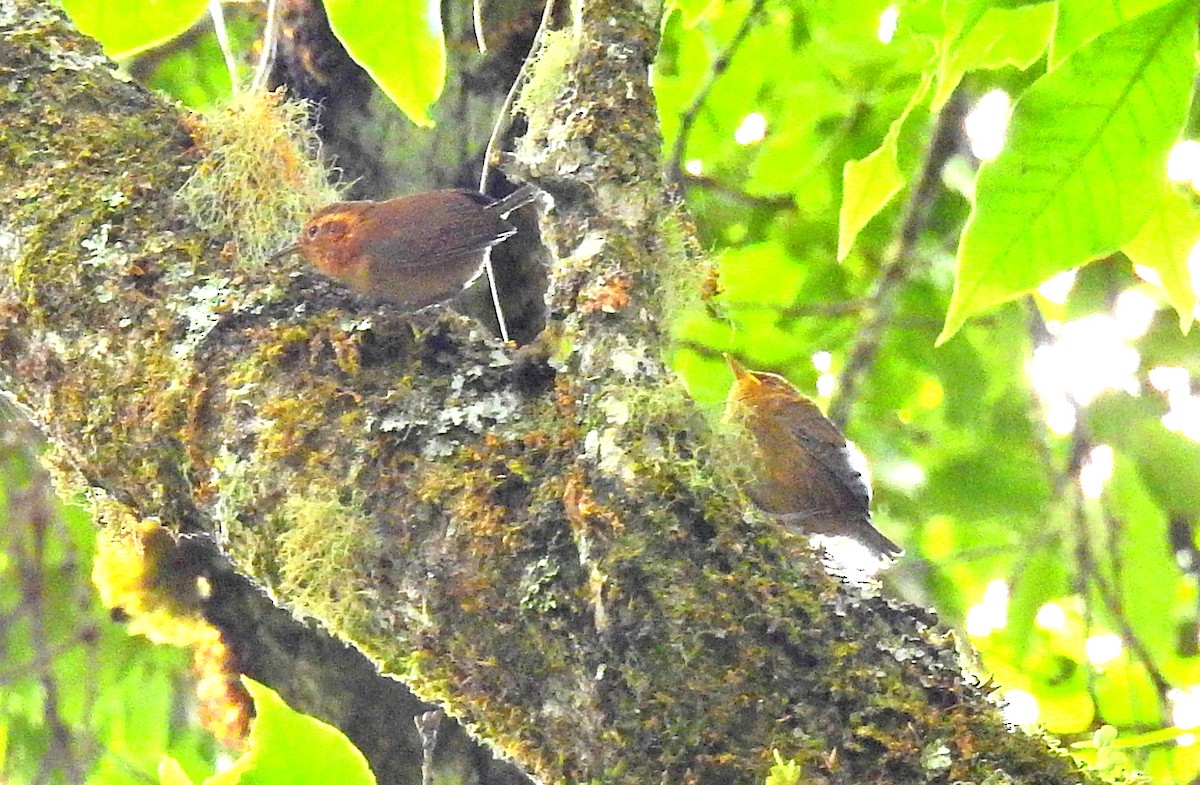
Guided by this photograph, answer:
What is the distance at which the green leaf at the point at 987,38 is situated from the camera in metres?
1.02

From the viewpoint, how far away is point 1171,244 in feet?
3.57

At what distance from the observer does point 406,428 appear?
3.64 ft

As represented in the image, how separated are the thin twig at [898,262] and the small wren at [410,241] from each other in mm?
1080

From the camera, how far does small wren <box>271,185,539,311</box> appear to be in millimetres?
1269

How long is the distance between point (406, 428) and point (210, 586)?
63 cm

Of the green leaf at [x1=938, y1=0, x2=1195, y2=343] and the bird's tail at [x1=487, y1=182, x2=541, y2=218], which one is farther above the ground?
the bird's tail at [x1=487, y1=182, x2=541, y2=218]

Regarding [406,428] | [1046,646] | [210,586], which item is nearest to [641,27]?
[406,428]

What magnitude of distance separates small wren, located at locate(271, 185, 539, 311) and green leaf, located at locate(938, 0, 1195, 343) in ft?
1.76

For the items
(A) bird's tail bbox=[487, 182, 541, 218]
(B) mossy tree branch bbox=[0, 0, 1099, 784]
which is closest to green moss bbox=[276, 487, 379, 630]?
(B) mossy tree branch bbox=[0, 0, 1099, 784]

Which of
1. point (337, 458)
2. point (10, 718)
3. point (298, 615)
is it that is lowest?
point (10, 718)

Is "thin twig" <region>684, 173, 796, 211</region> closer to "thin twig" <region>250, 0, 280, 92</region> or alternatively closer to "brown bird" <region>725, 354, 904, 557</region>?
"thin twig" <region>250, 0, 280, 92</region>

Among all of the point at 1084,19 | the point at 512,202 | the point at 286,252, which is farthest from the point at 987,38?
the point at 286,252

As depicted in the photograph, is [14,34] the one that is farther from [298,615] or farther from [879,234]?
[879,234]

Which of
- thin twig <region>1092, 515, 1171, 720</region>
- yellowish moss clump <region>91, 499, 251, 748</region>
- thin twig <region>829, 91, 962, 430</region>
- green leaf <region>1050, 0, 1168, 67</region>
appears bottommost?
yellowish moss clump <region>91, 499, 251, 748</region>
